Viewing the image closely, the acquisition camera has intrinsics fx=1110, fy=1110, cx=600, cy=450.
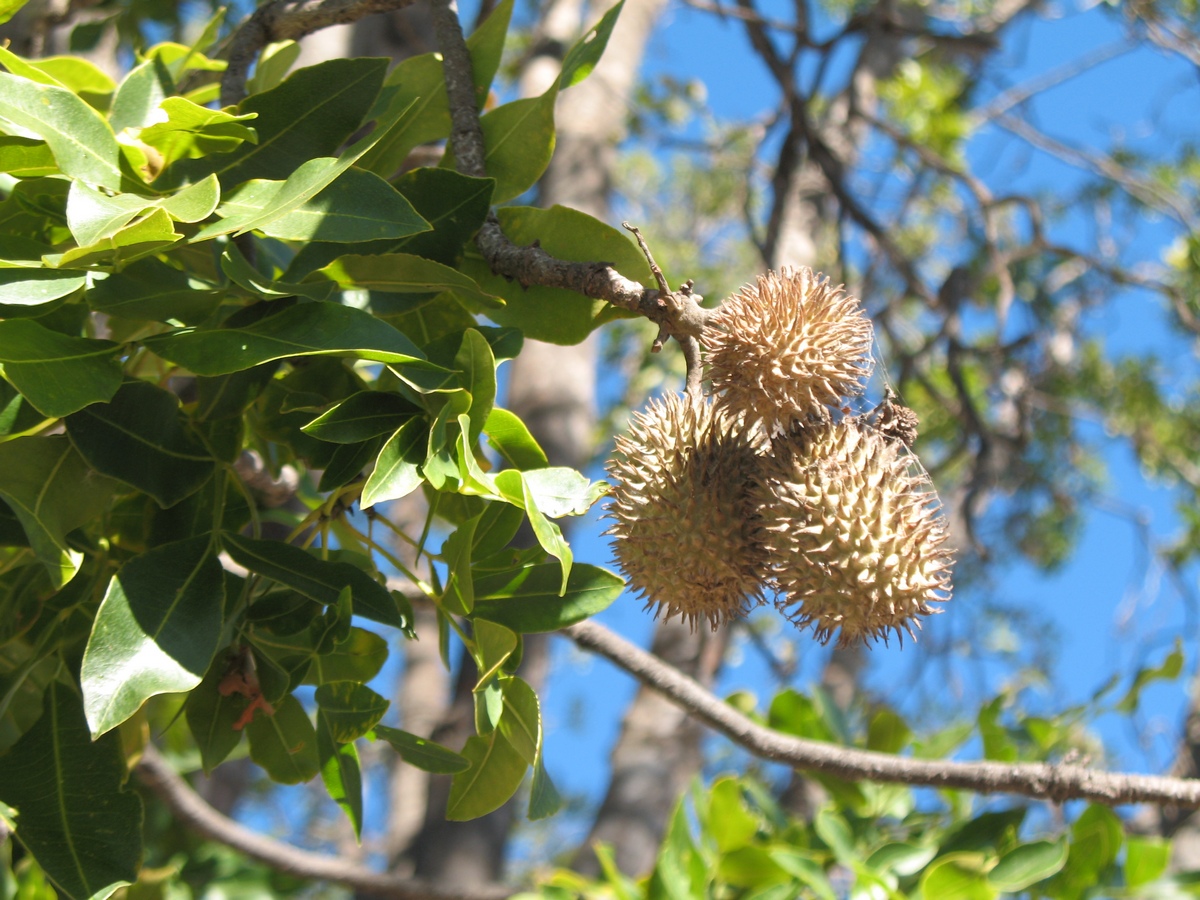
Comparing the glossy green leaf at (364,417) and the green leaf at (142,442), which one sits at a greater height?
the glossy green leaf at (364,417)

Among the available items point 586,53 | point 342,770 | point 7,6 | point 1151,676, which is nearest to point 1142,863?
point 1151,676

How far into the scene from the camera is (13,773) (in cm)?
141

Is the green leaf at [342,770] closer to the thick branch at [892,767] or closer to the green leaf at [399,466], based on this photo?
the green leaf at [399,466]

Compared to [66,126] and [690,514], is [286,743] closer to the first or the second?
[690,514]

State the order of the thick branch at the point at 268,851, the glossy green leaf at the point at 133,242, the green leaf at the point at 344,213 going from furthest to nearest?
the thick branch at the point at 268,851
the green leaf at the point at 344,213
the glossy green leaf at the point at 133,242

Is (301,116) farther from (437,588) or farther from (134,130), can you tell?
(437,588)

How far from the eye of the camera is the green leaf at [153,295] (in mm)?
1278

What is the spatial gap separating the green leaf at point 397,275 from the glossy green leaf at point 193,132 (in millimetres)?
200

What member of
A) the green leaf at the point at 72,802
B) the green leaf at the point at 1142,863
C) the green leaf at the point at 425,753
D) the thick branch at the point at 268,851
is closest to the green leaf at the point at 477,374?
the green leaf at the point at 425,753

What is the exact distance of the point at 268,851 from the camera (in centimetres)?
302

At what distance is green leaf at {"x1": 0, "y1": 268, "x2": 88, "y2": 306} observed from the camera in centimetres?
117

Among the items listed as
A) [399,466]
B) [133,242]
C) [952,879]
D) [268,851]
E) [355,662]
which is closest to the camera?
[133,242]

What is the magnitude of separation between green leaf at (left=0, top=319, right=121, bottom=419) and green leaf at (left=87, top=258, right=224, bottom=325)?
2.1 inches

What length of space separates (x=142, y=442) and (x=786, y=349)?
0.86 meters
